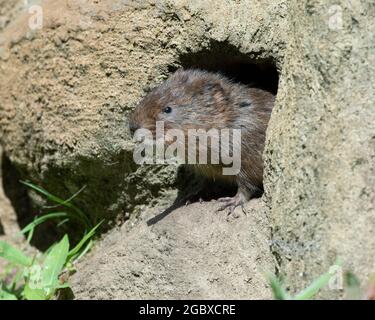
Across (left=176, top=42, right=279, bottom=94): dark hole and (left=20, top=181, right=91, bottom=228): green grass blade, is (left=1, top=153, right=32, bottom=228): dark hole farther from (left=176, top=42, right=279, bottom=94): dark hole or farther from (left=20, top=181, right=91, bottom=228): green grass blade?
(left=176, top=42, right=279, bottom=94): dark hole

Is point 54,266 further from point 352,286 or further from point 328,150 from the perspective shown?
point 352,286

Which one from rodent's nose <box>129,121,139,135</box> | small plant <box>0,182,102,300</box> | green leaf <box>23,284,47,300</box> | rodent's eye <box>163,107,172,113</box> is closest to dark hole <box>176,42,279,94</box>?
rodent's eye <box>163,107,172,113</box>

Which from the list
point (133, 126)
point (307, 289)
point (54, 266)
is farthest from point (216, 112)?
point (307, 289)

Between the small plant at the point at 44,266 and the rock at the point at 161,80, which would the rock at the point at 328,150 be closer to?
the rock at the point at 161,80

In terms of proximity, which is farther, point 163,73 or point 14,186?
point 14,186
